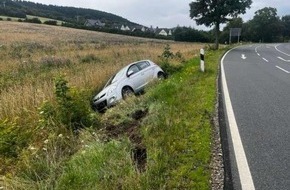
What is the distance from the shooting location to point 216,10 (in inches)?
1480

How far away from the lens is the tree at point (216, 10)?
122 feet

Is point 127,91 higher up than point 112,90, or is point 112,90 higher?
point 112,90

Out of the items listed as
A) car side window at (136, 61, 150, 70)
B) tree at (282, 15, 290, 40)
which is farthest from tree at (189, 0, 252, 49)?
tree at (282, 15, 290, 40)

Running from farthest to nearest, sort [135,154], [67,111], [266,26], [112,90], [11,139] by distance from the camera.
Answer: [266,26] → [112,90] → [67,111] → [11,139] → [135,154]

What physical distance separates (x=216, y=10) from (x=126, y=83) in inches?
1139

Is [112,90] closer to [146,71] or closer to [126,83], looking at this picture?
[126,83]

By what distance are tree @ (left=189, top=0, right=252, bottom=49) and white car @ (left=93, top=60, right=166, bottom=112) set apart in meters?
25.6

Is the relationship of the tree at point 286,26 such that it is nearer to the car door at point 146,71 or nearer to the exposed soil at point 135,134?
the car door at point 146,71

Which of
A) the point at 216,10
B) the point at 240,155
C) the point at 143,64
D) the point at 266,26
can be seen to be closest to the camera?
the point at 240,155

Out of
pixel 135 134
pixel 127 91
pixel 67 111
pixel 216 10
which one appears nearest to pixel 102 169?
pixel 135 134

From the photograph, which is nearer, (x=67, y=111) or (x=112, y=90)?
(x=67, y=111)

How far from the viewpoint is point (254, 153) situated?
4.90 metres

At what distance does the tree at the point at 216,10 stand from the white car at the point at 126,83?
2561 centimetres

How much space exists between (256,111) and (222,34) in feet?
264
